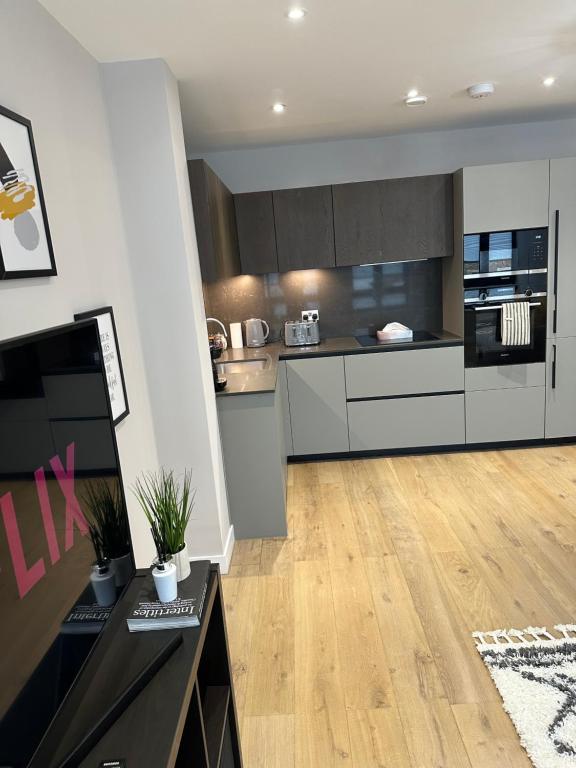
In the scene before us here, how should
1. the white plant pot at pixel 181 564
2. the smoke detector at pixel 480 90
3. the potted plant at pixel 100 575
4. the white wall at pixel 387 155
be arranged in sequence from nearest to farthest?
the potted plant at pixel 100 575 → the white plant pot at pixel 181 564 → the smoke detector at pixel 480 90 → the white wall at pixel 387 155

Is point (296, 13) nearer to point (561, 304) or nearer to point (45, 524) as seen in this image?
point (45, 524)

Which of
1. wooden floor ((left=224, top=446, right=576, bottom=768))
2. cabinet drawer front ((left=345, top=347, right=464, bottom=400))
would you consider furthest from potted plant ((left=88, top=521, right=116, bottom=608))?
cabinet drawer front ((left=345, top=347, right=464, bottom=400))

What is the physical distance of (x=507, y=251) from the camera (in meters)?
3.89

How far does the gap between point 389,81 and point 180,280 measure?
160cm

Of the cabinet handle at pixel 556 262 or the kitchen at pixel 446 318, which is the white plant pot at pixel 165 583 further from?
the cabinet handle at pixel 556 262

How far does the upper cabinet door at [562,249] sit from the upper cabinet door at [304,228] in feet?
5.26

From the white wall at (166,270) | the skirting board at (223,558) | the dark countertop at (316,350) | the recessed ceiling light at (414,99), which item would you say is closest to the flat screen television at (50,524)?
the white wall at (166,270)

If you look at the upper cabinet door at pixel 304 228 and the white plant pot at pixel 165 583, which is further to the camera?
the upper cabinet door at pixel 304 228

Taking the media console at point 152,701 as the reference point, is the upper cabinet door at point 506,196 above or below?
above

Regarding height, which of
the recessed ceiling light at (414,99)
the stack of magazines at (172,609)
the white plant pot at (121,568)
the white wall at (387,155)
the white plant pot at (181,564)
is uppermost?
the recessed ceiling light at (414,99)

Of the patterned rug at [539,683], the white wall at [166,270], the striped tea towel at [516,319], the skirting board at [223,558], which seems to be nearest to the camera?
the patterned rug at [539,683]

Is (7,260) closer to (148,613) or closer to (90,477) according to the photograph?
(90,477)

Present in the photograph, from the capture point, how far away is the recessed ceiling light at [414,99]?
10.3 ft

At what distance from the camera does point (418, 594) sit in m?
2.51
